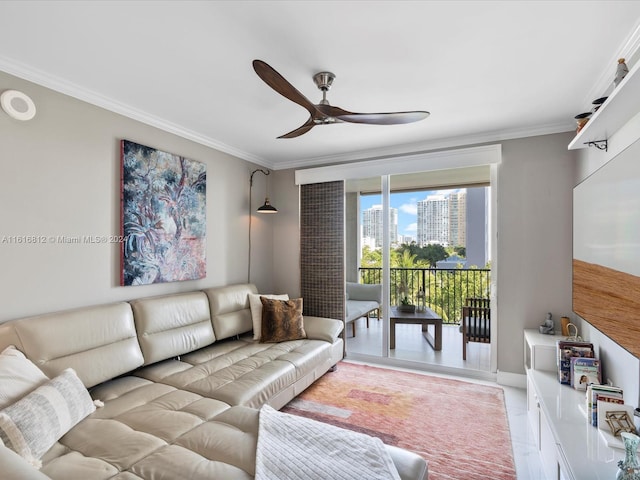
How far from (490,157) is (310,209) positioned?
7.05 feet

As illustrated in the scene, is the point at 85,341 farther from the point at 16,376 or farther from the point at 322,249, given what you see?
the point at 322,249

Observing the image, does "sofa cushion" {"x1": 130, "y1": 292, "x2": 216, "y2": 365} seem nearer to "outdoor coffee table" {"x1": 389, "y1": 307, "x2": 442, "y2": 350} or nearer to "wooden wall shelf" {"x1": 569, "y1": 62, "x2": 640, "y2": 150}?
"outdoor coffee table" {"x1": 389, "y1": 307, "x2": 442, "y2": 350}

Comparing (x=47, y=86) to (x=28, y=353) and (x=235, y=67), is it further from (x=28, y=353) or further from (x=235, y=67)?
(x=28, y=353)

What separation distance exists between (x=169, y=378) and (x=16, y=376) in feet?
3.03

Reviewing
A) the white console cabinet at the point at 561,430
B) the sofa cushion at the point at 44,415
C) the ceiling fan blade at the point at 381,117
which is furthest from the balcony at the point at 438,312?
the sofa cushion at the point at 44,415

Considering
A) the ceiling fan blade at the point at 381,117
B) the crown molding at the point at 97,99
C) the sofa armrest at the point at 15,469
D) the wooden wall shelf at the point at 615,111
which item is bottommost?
the sofa armrest at the point at 15,469

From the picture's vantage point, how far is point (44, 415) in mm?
1560

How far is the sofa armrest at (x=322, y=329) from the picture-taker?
3457 millimetres

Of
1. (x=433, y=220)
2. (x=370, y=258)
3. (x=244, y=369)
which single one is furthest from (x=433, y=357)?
(x=244, y=369)

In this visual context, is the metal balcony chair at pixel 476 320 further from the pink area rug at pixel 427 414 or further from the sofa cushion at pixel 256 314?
the sofa cushion at pixel 256 314

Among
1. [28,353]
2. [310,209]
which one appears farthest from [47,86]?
[310,209]

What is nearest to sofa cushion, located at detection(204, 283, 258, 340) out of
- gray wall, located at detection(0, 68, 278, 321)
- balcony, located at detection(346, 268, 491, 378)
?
gray wall, located at detection(0, 68, 278, 321)

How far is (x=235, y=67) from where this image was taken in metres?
2.11

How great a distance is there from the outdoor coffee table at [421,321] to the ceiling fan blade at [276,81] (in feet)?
9.05
